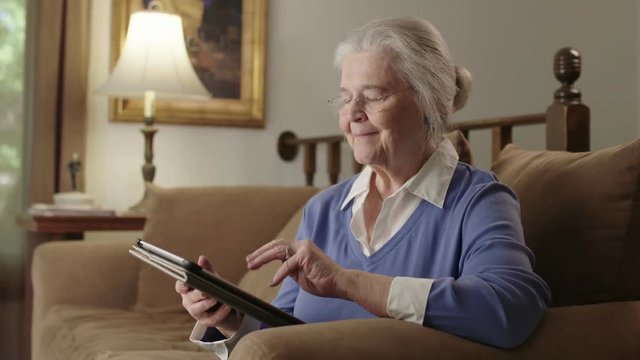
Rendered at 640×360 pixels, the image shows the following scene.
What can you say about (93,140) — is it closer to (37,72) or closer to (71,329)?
(37,72)

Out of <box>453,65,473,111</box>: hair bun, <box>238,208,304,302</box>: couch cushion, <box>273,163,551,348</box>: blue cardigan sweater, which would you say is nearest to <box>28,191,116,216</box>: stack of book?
<box>238,208,304,302</box>: couch cushion

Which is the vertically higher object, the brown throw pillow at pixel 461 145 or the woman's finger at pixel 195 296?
the brown throw pillow at pixel 461 145

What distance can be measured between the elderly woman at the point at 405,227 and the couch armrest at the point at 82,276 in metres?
1.09

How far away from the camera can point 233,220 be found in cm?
270

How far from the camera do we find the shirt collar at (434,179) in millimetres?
1548

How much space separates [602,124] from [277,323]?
357 cm

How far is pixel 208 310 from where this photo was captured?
4.97ft

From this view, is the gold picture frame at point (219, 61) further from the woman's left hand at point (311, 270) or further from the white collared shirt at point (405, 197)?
the woman's left hand at point (311, 270)

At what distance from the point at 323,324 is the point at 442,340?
6.6 inches

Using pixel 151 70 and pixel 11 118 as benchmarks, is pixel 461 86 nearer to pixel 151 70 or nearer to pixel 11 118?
pixel 151 70

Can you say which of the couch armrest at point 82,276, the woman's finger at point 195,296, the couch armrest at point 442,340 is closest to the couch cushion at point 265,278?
the couch armrest at point 82,276

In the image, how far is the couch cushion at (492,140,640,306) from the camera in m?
1.53

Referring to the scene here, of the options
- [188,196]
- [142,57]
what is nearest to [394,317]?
[188,196]

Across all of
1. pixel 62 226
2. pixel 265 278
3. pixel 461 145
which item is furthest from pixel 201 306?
pixel 62 226
